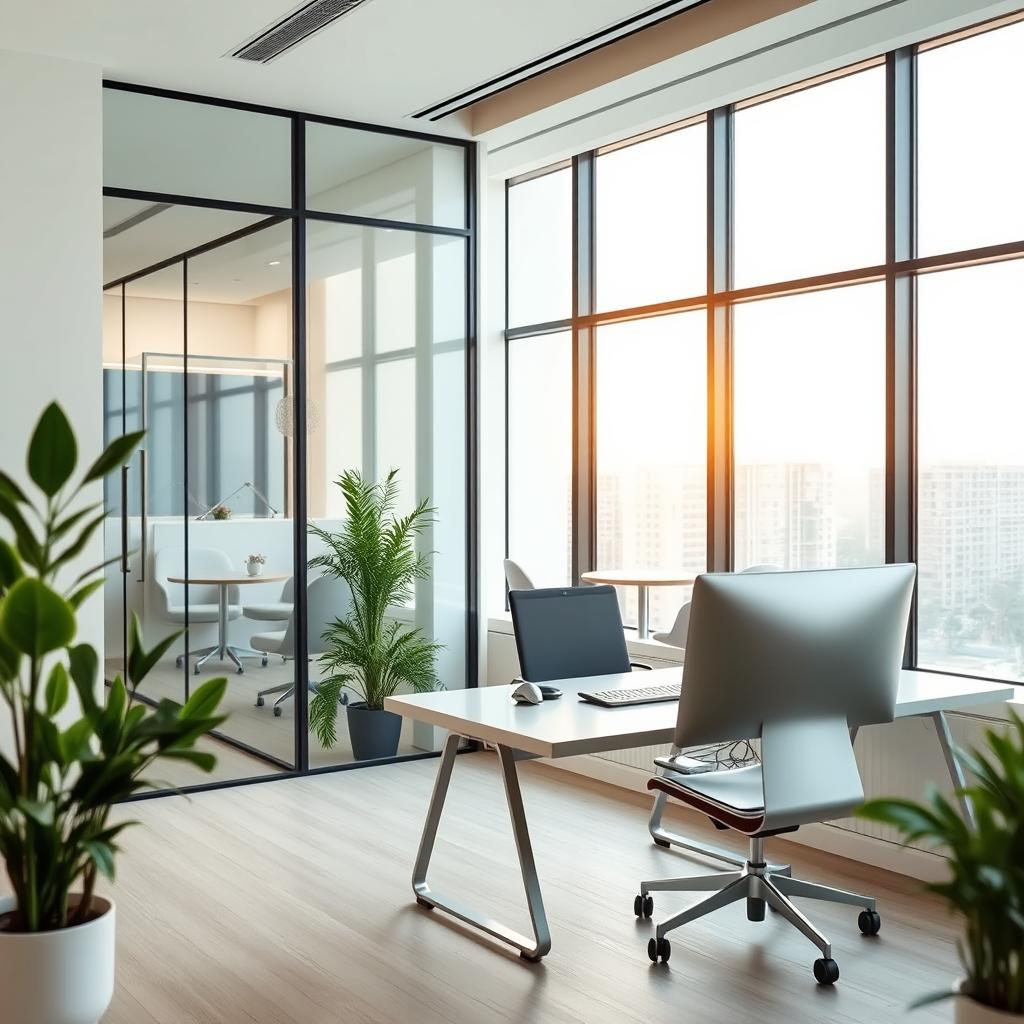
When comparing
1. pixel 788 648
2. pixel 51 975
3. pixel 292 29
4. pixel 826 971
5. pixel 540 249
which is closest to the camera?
pixel 51 975

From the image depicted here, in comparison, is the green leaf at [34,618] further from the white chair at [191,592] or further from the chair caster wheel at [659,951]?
the white chair at [191,592]

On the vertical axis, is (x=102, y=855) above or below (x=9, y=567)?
below

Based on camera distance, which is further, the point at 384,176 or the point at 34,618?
the point at 384,176

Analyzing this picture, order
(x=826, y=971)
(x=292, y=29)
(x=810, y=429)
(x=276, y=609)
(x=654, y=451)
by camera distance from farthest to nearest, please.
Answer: (x=654, y=451)
(x=276, y=609)
(x=810, y=429)
(x=292, y=29)
(x=826, y=971)

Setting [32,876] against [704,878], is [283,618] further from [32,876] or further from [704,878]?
[32,876]

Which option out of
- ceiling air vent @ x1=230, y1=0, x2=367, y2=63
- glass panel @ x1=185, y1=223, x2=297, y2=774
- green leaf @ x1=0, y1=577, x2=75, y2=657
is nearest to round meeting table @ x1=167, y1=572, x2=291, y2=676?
glass panel @ x1=185, y1=223, x2=297, y2=774

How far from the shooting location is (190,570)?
5.46 metres

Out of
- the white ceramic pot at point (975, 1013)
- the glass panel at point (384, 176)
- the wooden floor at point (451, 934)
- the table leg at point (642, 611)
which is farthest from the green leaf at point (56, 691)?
the glass panel at point (384, 176)

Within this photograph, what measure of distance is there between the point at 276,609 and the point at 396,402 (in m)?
1.18

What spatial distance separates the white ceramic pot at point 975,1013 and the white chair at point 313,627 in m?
4.31

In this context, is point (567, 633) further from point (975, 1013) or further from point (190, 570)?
point (975, 1013)

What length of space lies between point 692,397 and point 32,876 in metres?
3.94

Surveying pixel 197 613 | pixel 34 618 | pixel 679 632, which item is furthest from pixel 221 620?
pixel 34 618

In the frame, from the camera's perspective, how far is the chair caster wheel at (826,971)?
3168 mm
